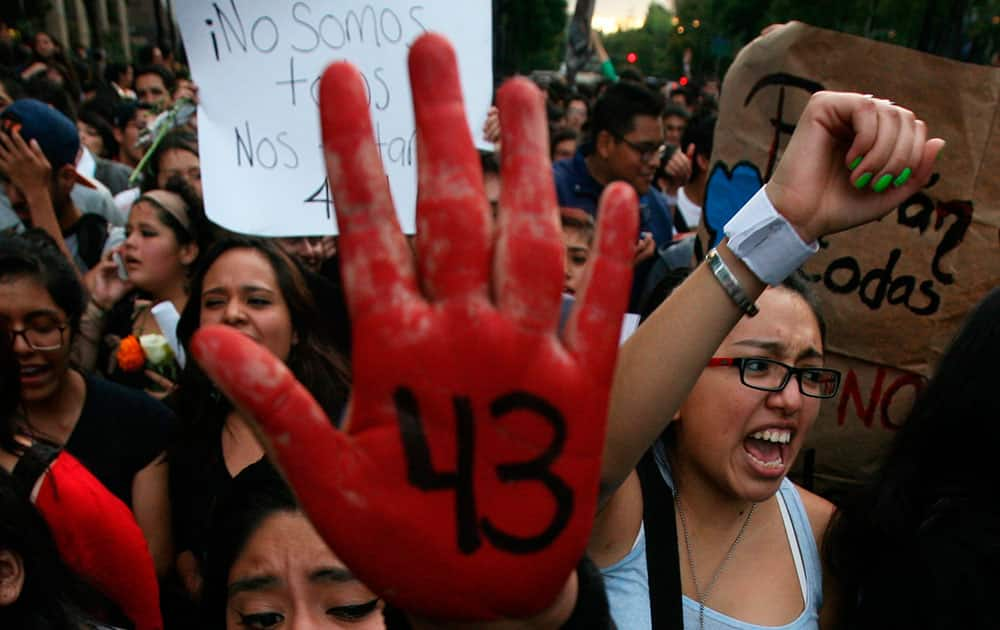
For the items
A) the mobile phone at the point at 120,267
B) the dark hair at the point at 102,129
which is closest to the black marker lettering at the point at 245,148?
the mobile phone at the point at 120,267

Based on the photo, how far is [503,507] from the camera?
33.3 inches

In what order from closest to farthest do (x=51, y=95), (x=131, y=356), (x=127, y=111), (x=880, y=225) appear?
1. (x=880, y=225)
2. (x=131, y=356)
3. (x=51, y=95)
4. (x=127, y=111)

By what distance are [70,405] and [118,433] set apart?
182mm

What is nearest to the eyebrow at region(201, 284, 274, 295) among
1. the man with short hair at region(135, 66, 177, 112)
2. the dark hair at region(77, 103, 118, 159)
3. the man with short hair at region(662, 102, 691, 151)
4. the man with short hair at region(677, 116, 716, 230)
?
the man with short hair at region(677, 116, 716, 230)

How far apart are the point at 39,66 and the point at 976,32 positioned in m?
19.0

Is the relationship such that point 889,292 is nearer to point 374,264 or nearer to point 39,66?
point 374,264

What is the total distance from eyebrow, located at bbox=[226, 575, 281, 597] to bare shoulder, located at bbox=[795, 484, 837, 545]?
1.10 metres

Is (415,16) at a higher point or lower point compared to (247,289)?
higher

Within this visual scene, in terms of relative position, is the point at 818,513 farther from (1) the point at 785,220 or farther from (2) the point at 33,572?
(2) the point at 33,572

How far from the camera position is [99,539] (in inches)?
71.9

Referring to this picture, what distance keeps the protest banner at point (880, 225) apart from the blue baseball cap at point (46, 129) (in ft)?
10.1

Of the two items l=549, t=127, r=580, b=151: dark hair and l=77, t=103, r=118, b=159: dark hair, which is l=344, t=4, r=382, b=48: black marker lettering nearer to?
l=549, t=127, r=580, b=151: dark hair

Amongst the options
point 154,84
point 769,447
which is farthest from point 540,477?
point 154,84

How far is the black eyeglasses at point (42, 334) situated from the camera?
7.88 ft
